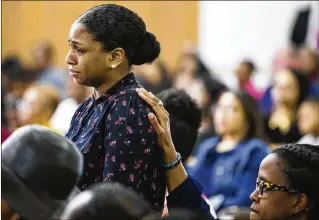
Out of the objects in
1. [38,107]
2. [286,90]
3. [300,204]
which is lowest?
[286,90]

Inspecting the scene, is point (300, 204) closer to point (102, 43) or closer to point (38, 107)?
point (102, 43)

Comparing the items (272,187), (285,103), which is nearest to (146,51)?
(272,187)

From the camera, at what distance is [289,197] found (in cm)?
257

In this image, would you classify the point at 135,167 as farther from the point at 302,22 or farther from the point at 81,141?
the point at 302,22

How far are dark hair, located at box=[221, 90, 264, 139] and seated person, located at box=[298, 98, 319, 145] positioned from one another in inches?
11.2

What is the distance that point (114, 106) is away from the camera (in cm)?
236

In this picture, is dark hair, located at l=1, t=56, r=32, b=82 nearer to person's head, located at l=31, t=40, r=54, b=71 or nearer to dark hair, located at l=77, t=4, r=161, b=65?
person's head, located at l=31, t=40, r=54, b=71

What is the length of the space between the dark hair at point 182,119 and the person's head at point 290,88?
2751 mm

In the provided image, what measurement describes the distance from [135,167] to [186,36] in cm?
665

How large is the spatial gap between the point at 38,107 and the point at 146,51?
9.57 ft

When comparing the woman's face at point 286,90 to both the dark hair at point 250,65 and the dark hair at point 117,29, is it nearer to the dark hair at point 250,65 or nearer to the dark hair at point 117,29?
the dark hair at point 250,65

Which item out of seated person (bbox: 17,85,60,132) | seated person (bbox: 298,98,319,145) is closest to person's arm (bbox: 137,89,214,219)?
seated person (bbox: 298,98,319,145)

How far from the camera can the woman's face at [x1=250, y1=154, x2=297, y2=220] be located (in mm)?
2572

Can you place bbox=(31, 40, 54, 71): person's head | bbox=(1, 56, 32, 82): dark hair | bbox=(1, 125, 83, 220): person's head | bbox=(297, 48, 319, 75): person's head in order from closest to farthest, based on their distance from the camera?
bbox=(1, 125, 83, 220): person's head, bbox=(297, 48, 319, 75): person's head, bbox=(1, 56, 32, 82): dark hair, bbox=(31, 40, 54, 71): person's head
